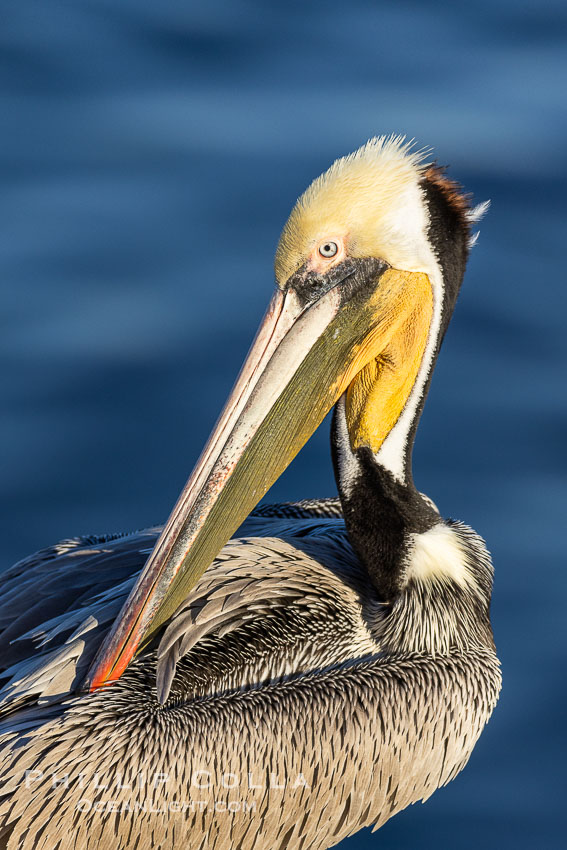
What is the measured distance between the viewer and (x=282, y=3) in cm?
851

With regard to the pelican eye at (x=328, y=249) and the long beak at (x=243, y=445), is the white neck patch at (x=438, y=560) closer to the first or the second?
the long beak at (x=243, y=445)

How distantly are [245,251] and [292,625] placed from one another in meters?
3.14

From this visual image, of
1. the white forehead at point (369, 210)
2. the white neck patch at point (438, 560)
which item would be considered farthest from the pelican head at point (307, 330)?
the white neck patch at point (438, 560)

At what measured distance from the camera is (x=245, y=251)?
22.2 feet

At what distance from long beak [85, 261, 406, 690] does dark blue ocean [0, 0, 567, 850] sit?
50.7 inches

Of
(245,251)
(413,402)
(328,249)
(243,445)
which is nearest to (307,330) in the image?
(328,249)

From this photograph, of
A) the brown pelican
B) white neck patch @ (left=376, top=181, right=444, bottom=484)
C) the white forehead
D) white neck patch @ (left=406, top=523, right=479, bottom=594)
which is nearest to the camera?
the brown pelican

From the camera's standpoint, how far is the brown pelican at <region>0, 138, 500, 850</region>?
3678 millimetres

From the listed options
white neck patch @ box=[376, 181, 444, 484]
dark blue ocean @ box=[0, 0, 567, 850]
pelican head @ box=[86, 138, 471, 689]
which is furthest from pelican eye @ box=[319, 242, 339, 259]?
dark blue ocean @ box=[0, 0, 567, 850]

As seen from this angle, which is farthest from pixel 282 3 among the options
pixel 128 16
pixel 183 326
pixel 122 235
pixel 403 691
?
pixel 403 691

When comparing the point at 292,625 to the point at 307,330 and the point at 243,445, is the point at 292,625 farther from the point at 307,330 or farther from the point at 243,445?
the point at 307,330

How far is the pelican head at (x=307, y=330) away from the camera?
12.5 ft

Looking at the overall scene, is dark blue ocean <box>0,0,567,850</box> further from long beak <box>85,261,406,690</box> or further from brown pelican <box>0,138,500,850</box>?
long beak <box>85,261,406,690</box>

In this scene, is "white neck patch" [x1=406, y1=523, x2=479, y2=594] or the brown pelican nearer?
the brown pelican
